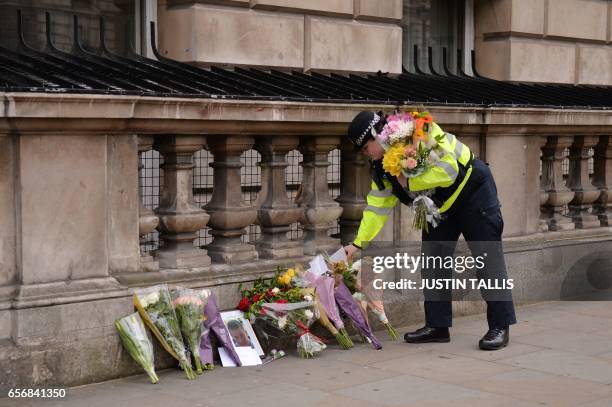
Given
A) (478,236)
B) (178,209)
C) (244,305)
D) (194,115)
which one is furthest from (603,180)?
(194,115)

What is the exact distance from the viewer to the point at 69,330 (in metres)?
6.25

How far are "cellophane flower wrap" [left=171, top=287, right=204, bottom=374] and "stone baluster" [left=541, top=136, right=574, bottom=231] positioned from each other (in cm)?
418

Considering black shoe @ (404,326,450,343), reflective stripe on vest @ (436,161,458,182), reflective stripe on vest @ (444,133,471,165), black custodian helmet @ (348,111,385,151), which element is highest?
black custodian helmet @ (348,111,385,151)

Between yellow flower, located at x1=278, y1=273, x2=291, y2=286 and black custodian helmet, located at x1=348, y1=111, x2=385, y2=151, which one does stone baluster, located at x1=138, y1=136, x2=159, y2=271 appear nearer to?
yellow flower, located at x1=278, y1=273, x2=291, y2=286

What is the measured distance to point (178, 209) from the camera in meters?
6.99

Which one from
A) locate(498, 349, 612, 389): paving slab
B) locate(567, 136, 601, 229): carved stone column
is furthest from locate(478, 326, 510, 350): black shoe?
locate(567, 136, 601, 229): carved stone column

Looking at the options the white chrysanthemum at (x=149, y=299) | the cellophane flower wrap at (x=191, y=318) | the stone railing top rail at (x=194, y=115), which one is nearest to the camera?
the stone railing top rail at (x=194, y=115)

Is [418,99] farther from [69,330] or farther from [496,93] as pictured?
[69,330]

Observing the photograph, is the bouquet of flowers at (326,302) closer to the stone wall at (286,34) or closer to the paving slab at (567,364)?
the paving slab at (567,364)

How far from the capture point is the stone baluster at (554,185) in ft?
31.9

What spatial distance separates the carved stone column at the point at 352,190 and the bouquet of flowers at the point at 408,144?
3.32 ft

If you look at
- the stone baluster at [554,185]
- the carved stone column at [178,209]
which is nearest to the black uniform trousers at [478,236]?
the carved stone column at [178,209]

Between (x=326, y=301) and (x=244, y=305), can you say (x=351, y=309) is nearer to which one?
(x=326, y=301)

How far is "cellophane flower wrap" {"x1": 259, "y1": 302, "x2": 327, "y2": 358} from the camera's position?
706 centimetres
